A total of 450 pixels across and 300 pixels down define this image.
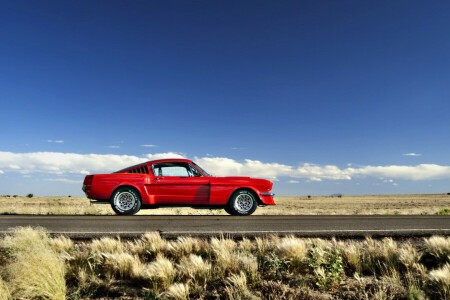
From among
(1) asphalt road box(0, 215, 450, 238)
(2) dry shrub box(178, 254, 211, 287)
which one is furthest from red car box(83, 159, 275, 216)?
(2) dry shrub box(178, 254, 211, 287)

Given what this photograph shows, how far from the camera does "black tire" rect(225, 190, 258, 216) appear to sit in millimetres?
10414

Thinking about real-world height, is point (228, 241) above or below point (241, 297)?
above

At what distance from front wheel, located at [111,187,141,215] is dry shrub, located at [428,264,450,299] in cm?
842

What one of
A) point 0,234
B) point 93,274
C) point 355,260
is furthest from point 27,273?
point 355,260

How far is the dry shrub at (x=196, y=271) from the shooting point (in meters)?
4.67

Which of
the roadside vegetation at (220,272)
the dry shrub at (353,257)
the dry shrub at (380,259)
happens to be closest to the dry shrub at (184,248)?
the roadside vegetation at (220,272)

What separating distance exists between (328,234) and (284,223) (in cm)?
163

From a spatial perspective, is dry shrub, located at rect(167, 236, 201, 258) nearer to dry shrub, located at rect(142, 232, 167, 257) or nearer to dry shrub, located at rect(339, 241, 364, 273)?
dry shrub, located at rect(142, 232, 167, 257)

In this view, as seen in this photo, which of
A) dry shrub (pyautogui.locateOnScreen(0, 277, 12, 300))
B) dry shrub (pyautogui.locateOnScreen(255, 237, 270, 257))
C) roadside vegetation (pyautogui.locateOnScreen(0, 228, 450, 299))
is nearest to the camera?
dry shrub (pyautogui.locateOnScreen(0, 277, 12, 300))

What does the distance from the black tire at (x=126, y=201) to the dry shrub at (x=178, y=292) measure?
6511 mm

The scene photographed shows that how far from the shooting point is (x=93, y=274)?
16.0ft

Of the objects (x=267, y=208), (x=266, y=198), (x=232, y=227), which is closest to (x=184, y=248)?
(x=232, y=227)

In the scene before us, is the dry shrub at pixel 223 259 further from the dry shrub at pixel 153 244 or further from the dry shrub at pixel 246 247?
the dry shrub at pixel 153 244

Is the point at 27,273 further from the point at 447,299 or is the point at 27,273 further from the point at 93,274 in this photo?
the point at 447,299
